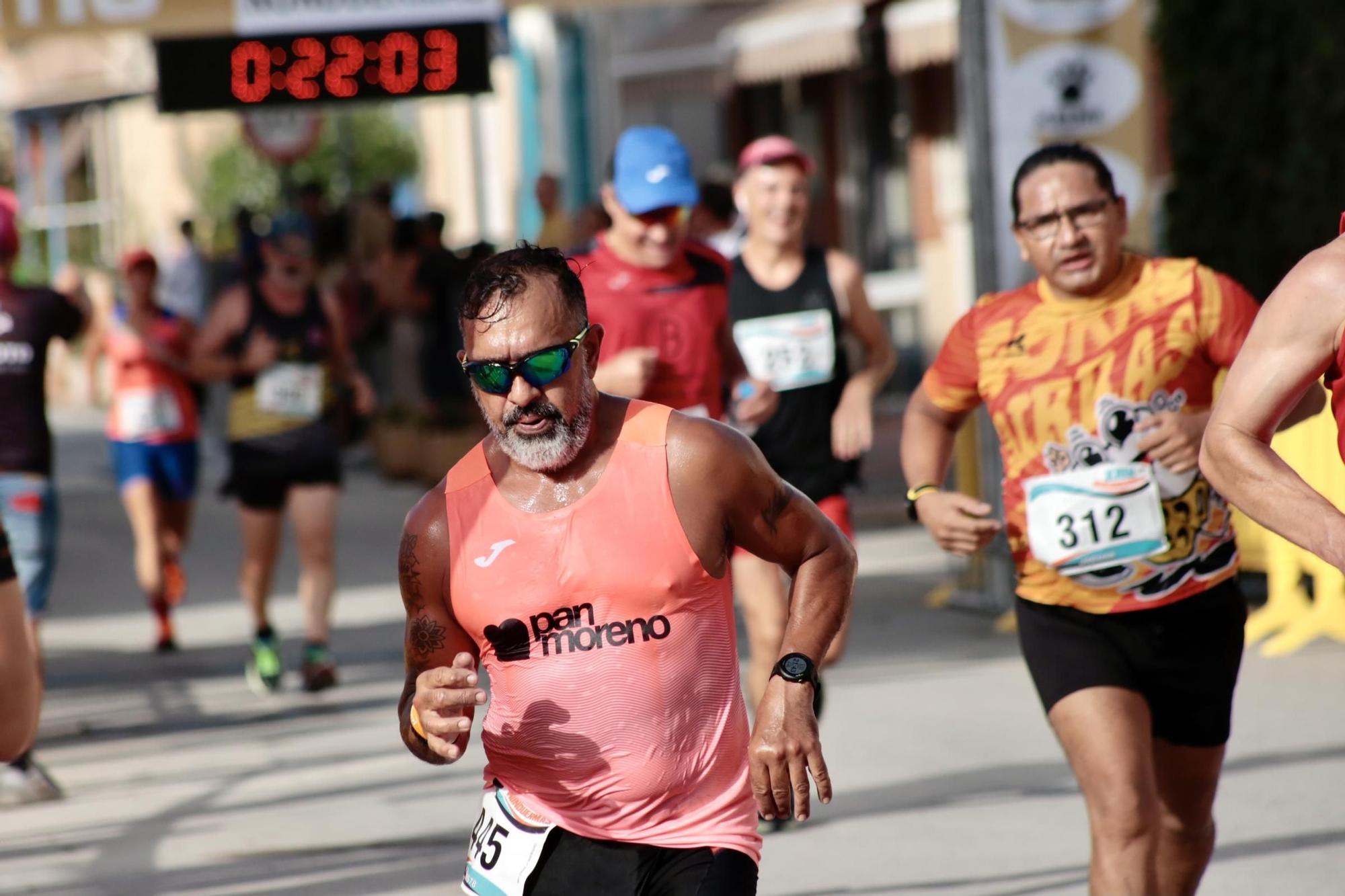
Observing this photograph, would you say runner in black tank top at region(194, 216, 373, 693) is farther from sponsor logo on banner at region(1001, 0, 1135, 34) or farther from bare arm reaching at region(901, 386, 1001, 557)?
bare arm reaching at region(901, 386, 1001, 557)

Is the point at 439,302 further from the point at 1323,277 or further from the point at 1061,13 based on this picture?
the point at 1323,277

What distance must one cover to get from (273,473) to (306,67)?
2790 mm

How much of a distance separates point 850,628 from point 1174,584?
18.8 feet

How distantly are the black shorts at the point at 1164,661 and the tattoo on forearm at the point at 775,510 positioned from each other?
4.14 ft

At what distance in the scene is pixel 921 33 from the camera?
19.2 m

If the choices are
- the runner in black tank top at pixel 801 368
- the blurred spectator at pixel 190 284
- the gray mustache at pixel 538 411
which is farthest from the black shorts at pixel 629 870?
the blurred spectator at pixel 190 284

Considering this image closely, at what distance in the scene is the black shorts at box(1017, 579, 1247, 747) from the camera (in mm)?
4727

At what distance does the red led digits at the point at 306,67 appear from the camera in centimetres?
1098

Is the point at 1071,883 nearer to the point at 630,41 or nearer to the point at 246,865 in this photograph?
the point at 246,865

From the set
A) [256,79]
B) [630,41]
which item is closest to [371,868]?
[256,79]

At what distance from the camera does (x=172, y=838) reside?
6.93 metres

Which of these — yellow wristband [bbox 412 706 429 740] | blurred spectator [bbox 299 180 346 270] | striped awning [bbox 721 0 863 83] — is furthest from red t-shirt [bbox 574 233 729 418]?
blurred spectator [bbox 299 180 346 270]

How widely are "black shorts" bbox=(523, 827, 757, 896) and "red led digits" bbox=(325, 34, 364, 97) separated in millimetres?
8023

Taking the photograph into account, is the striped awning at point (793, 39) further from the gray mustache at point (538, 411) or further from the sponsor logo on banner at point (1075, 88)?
the gray mustache at point (538, 411)
